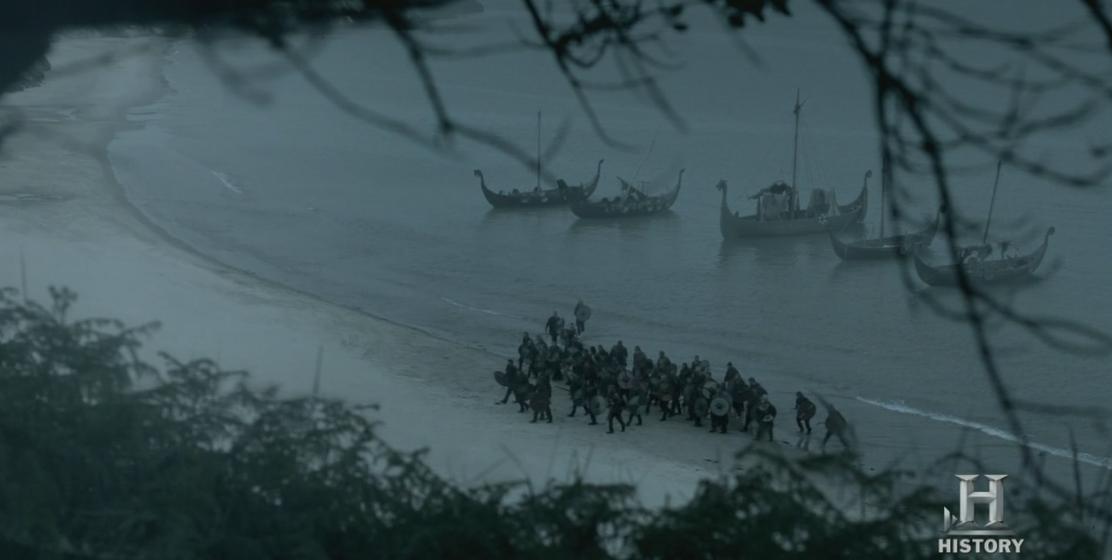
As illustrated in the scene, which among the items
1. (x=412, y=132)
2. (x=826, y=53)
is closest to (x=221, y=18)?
(x=412, y=132)

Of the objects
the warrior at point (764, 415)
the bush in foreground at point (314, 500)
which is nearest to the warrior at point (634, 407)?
the warrior at point (764, 415)

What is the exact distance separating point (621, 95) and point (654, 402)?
32.8 meters

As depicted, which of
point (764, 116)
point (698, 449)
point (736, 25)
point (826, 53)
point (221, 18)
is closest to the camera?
point (221, 18)

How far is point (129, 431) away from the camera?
2.83 metres

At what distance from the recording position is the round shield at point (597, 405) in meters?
11.7

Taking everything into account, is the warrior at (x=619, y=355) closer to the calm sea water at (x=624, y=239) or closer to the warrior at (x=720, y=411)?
the calm sea water at (x=624, y=239)

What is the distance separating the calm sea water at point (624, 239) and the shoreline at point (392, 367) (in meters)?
1.00

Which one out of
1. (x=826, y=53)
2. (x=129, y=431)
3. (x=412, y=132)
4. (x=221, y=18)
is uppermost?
(x=826, y=53)

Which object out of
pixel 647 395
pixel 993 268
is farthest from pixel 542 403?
pixel 993 268

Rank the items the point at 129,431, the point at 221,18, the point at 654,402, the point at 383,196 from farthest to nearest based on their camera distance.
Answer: the point at 383,196
the point at 654,402
the point at 129,431
the point at 221,18

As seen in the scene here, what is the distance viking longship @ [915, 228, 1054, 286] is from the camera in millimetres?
20875

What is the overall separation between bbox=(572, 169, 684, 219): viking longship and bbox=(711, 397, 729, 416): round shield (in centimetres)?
1585

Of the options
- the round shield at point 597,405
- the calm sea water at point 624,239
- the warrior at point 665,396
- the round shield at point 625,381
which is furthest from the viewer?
the calm sea water at point 624,239

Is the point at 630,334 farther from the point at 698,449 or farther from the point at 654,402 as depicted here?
the point at 698,449
